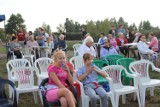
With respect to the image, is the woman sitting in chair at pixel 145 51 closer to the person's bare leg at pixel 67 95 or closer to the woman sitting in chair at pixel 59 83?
the woman sitting in chair at pixel 59 83

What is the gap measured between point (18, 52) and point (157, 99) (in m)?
6.60

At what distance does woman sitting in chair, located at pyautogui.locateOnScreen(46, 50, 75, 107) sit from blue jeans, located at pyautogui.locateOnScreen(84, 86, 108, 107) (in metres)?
0.44

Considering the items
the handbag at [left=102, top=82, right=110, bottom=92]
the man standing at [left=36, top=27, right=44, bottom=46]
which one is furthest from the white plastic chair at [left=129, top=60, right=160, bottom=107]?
the man standing at [left=36, top=27, right=44, bottom=46]

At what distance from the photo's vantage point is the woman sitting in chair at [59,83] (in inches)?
166

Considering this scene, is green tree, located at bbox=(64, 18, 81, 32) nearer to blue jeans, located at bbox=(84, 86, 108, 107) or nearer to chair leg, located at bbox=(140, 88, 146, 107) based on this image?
chair leg, located at bbox=(140, 88, 146, 107)

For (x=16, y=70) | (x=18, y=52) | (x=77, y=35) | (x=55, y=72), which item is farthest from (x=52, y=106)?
→ (x=77, y=35)

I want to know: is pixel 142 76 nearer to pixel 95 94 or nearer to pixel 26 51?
pixel 95 94

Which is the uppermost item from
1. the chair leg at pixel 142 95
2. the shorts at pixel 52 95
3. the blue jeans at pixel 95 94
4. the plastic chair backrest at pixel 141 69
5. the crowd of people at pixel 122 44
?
the crowd of people at pixel 122 44


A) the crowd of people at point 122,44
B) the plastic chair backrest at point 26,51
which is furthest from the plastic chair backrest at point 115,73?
the plastic chair backrest at point 26,51

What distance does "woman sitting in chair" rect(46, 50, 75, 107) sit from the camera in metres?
4.21

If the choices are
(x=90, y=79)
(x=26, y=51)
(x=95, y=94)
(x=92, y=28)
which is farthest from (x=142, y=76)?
(x=92, y=28)

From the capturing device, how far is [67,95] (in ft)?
13.8

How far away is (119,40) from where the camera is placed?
13.1 meters

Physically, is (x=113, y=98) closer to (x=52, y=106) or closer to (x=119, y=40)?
(x=52, y=106)
